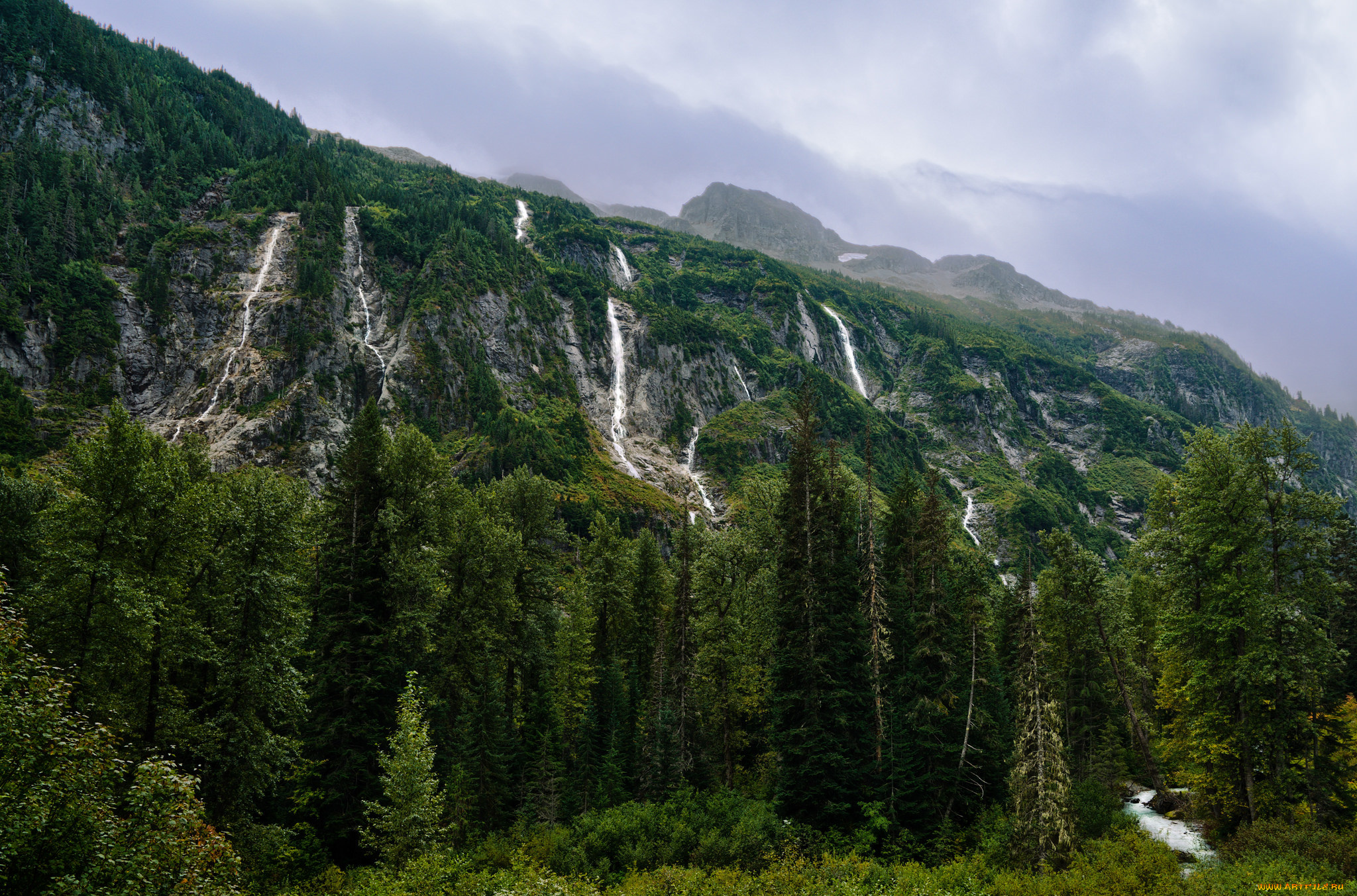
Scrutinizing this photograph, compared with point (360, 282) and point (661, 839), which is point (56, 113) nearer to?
point (360, 282)

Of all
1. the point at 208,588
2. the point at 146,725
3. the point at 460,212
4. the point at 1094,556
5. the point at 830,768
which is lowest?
the point at 830,768

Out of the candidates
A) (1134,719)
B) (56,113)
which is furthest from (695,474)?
(56,113)

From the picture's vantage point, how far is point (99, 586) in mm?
20344

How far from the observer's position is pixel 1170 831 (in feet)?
98.1

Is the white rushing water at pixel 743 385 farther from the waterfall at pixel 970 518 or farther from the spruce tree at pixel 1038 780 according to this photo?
the spruce tree at pixel 1038 780

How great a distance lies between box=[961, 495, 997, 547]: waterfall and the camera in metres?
156

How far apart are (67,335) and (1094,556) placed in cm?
13888

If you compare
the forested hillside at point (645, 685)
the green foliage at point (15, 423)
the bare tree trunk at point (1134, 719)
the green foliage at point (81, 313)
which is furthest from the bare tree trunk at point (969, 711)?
the green foliage at point (81, 313)

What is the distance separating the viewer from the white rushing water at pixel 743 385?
18638 centimetres

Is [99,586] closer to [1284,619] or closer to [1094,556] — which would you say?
[1284,619]

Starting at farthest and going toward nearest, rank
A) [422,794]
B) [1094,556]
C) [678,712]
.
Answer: [1094,556] < [678,712] < [422,794]

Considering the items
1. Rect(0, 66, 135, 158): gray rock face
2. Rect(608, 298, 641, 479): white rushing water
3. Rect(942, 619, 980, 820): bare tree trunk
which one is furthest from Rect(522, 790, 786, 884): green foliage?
Rect(0, 66, 135, 158): gray rock face

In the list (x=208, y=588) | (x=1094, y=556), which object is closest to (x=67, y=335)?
(x=208, y=588)

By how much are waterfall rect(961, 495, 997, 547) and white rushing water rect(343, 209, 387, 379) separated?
135 meters
